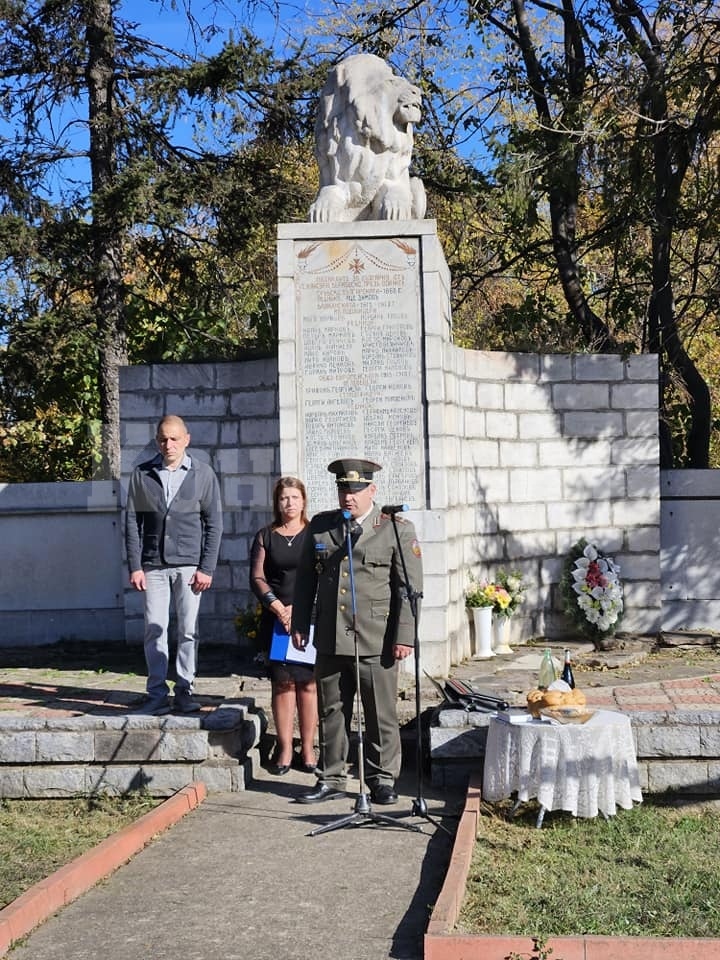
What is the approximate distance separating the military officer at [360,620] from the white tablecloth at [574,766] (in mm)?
761

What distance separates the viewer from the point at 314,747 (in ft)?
25.8

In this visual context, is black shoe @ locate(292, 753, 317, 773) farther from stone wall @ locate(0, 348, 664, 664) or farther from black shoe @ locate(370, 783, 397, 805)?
stone wall @ locate(0, 348, 664, 664)

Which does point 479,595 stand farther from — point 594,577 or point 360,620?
point 360,620

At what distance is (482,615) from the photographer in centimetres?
1030

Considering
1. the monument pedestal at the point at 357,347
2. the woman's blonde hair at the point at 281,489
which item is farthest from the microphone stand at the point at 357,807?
the monument pedestal at the point at 357,347

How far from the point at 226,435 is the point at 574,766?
5.26 m

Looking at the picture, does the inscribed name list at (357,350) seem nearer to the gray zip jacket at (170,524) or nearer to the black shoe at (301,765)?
the gray zip jacket at (170,524)

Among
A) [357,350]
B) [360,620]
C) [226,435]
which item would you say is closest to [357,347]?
[357,350]

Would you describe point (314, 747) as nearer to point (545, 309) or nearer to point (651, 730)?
point (651, 730)

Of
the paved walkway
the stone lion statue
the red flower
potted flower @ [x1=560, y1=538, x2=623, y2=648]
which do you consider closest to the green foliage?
the paved walkway

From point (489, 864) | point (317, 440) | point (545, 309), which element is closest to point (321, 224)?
point (317, 440)

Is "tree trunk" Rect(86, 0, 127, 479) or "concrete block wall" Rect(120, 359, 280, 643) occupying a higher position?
"tree trunk" Rect(86, 0, 127, 479)

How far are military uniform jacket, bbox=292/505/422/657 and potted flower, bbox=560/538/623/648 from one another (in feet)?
14.0

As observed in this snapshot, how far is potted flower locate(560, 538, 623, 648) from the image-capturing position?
10.8m
